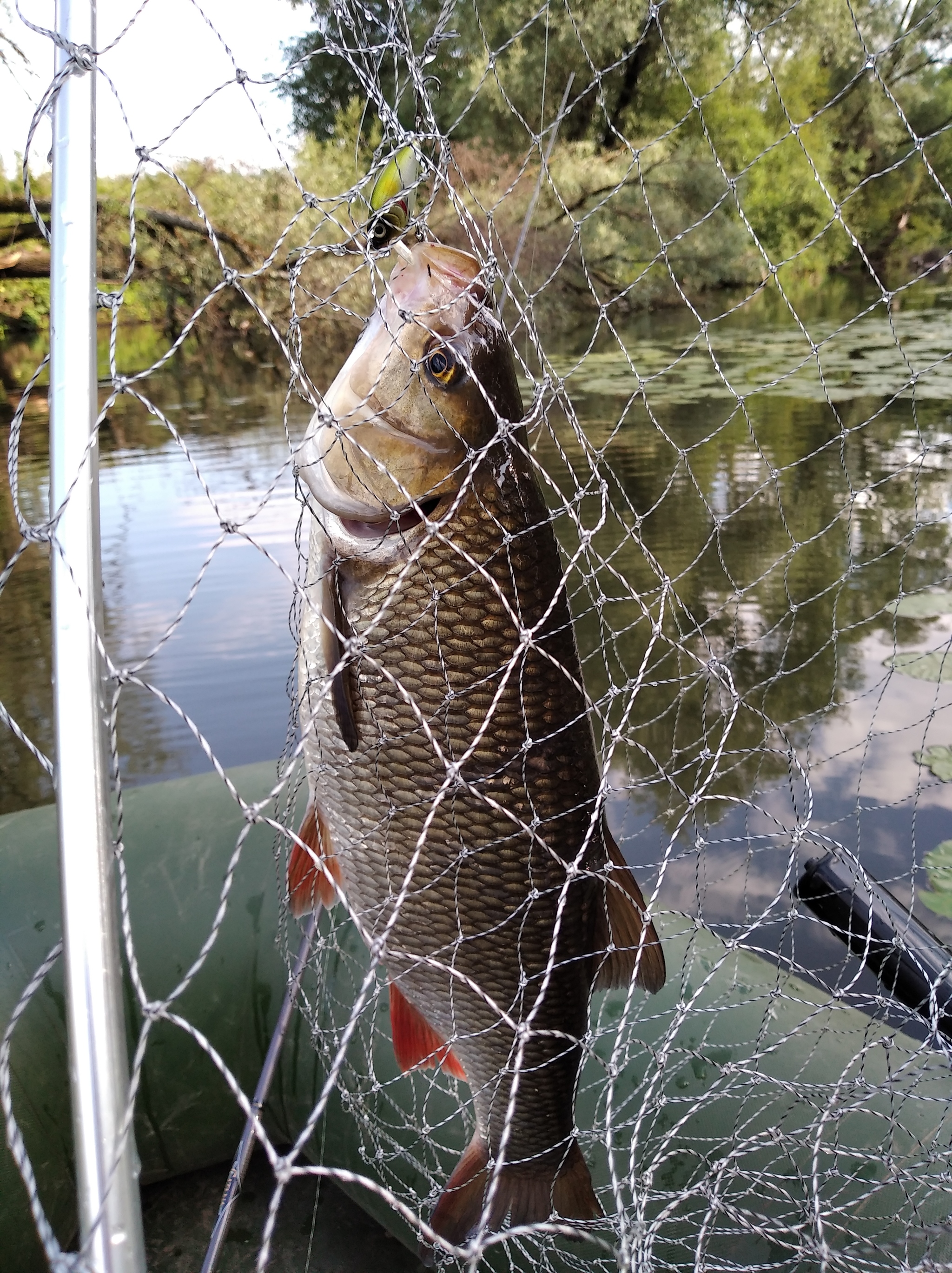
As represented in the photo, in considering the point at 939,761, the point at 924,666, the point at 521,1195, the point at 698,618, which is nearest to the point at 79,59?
the point at 521,1195

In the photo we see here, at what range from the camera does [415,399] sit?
4.01ft

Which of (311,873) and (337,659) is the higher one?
(337,659)

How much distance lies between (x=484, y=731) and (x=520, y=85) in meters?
12.7

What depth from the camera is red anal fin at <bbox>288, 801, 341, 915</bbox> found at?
139 cm

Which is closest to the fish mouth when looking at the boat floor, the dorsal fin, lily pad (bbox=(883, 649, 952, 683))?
the dorsal fin

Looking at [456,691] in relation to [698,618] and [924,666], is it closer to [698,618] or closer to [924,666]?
[924,666]

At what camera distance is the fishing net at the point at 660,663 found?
1.24 metres

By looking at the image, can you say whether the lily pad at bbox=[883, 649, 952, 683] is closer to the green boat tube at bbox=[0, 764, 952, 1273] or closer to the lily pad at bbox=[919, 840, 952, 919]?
the lily pad at bbox=[919, 840, 952, 919]

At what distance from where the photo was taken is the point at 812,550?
17.4ft

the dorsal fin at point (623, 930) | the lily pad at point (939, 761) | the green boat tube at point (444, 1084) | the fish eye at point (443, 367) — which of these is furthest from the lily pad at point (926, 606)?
the fish eye at point (443, 367)

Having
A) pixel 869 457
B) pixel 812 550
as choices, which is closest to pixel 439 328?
pixel 812 550

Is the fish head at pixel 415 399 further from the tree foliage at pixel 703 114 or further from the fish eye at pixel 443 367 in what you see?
the tree foliage at pixel 703 114

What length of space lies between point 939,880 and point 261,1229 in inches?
85.2

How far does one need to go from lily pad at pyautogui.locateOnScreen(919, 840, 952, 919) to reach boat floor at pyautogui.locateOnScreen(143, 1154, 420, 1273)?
179 centimetres
